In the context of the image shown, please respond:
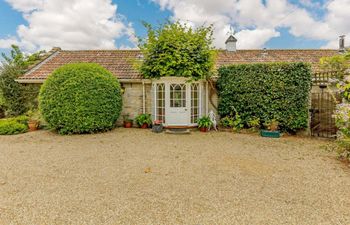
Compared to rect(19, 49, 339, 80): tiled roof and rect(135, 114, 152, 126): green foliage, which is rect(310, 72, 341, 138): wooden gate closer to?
rect(19, 49, 339, 80): tiled roof

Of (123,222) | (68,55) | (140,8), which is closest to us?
(123,222)

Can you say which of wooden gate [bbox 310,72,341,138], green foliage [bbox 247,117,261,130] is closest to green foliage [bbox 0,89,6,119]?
green foliage [bbox 247,117,261,130]

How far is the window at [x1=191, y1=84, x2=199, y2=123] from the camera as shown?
9369 mm

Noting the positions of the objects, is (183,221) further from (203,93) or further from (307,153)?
(203,93)

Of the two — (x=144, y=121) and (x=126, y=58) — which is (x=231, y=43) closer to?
(x=126, y=58)

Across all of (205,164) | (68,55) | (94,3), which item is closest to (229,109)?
(205,164)

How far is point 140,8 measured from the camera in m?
11.0

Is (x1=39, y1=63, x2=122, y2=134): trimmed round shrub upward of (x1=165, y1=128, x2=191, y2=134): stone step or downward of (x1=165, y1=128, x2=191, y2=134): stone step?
upward

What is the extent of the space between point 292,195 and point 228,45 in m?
11.8

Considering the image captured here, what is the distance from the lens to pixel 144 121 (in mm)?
9516

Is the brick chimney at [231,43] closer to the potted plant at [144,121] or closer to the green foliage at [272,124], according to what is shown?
the green foliage at [272,124]

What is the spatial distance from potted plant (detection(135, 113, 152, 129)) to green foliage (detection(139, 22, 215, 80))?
2053 millimetres

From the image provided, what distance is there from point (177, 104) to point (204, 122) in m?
1.51

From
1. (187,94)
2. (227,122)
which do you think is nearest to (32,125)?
(187,94)
